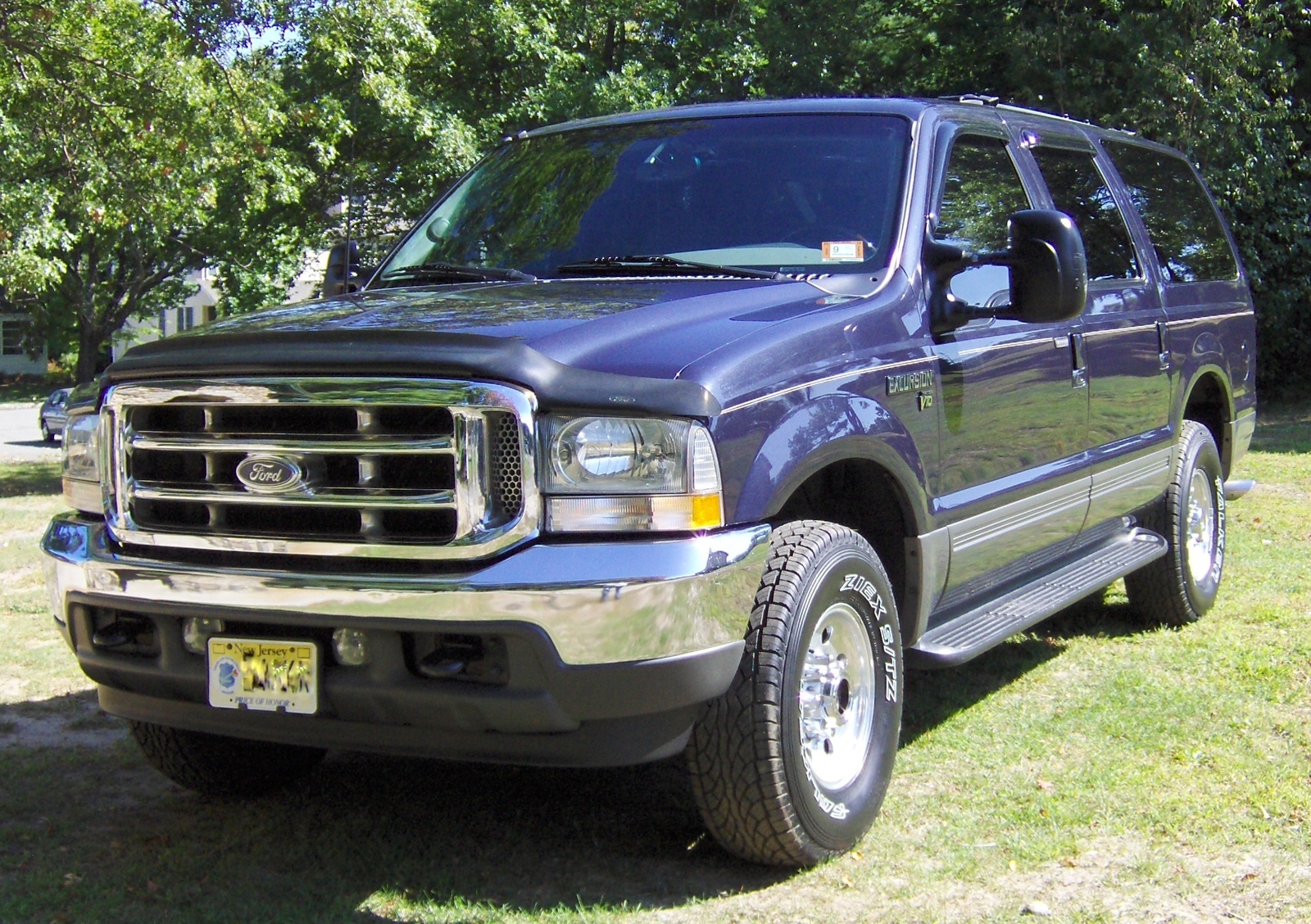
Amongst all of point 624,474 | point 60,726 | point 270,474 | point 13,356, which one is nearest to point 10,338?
point 13,356

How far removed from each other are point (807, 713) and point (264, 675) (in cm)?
135

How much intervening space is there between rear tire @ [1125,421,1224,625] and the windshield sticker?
104 inches

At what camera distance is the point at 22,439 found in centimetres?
2509

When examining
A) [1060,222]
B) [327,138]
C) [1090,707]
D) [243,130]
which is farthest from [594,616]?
[327,138]

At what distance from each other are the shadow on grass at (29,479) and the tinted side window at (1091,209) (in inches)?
398

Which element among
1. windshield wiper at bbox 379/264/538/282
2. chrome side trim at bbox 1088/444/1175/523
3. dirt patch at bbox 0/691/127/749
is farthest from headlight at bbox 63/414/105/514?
chrome side trim at bbox 1088/444/1175/523

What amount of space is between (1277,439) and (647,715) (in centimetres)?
1308

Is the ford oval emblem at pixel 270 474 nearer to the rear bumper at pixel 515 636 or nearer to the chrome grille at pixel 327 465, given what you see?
the chrome grille at pixel 327 465

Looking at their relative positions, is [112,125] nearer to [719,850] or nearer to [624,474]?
[719,850]

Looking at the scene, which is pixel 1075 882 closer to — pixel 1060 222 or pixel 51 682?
pixel 1060 222

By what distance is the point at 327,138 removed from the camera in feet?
59.8

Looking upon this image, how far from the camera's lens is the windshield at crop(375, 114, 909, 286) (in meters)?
4.34

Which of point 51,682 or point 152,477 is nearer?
point 152,477

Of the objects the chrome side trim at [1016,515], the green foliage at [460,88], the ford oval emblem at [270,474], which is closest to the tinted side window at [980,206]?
the chrome side trim at [1016,515]
